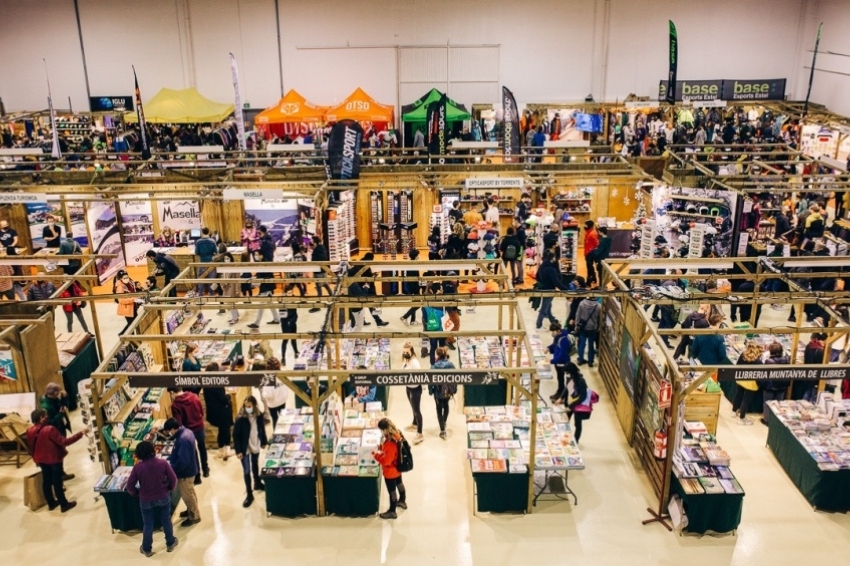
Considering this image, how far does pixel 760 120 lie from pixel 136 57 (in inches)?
899

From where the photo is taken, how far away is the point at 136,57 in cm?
2744

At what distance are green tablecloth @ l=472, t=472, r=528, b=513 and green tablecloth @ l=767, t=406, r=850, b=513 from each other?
3428 millimetres

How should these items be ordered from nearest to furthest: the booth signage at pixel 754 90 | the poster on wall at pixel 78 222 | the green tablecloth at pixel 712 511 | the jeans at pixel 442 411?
the green tablecloth at pixel 712 511 → the jeans at pixel 442 411 → the poster on wall at pixel 78 222 → the booth signage at pixel 754 90

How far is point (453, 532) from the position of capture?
27.7 ft

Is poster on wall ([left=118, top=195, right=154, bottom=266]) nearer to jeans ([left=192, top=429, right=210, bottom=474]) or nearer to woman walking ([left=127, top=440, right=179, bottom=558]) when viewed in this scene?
jeans ([left=192, top=429, right=210, bottom=474])

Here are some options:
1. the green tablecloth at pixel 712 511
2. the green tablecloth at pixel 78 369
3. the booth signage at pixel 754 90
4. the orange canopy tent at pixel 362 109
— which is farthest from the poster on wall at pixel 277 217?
the booth signage at pixel 754 90

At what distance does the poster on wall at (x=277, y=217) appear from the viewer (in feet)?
53.8

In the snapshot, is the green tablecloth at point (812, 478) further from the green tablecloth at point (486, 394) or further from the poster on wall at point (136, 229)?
the poster on wall at point (136, 229)

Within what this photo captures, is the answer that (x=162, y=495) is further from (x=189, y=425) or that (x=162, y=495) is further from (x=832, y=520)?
(x=832, y=520)

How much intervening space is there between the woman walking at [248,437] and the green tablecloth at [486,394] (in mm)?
3091

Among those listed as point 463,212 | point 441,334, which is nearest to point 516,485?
point 441,334

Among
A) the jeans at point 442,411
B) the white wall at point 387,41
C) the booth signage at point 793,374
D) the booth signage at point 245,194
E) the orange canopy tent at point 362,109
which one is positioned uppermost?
the white wall at point 387,41

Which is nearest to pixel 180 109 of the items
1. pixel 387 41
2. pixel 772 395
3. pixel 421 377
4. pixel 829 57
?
pixel 387 41

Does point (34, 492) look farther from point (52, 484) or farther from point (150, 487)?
point (150, 487)
